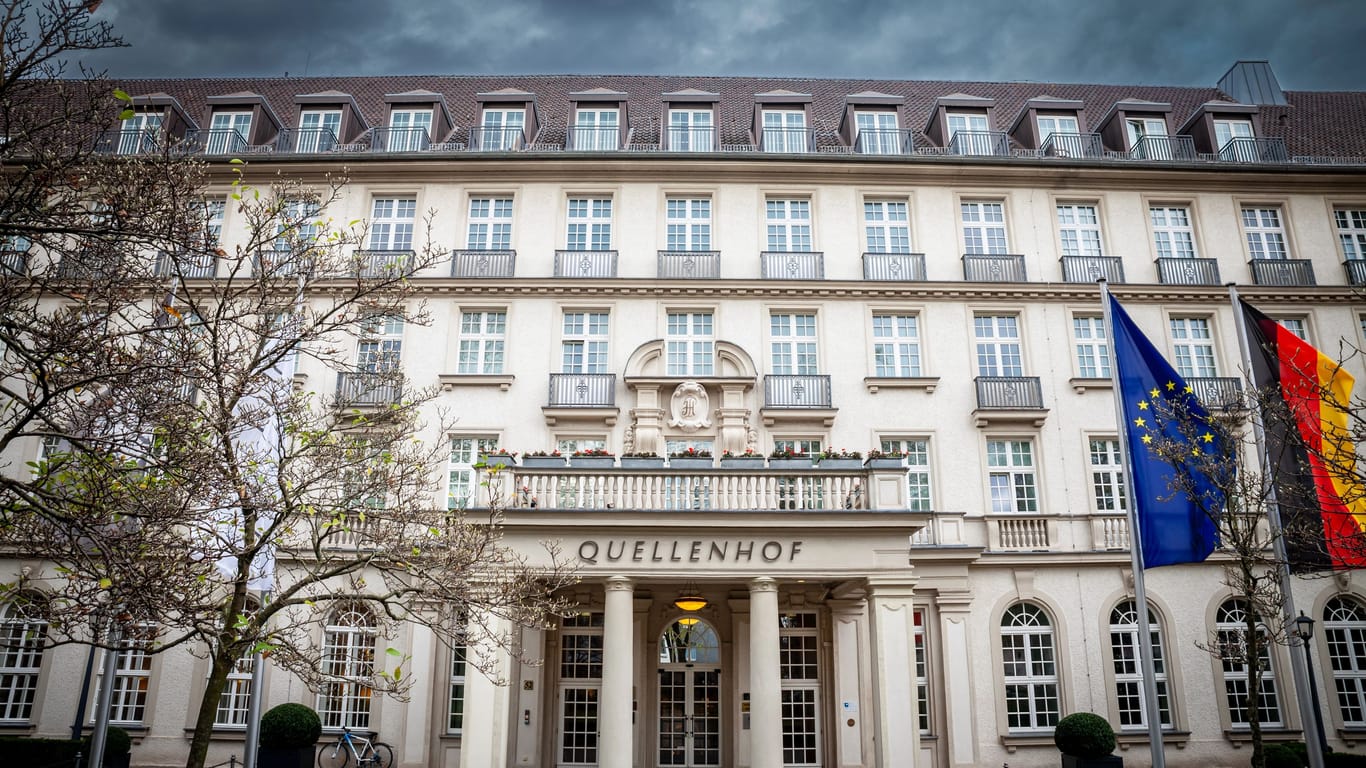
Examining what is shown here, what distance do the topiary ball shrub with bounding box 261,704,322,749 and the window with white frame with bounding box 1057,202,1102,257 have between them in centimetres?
2217

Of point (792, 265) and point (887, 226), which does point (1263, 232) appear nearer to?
point (887, 226)

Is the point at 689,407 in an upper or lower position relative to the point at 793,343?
lower

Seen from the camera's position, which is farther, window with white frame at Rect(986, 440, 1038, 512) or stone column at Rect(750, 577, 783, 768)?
window with white frame at Rect(986, 440, 1038, 512)

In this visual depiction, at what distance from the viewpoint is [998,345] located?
23.2m

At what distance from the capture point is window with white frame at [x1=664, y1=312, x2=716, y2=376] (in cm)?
2253

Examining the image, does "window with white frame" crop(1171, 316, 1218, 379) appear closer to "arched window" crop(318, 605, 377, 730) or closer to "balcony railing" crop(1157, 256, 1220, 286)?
"balcony railing" crop(1157, 256, 1220, 286)

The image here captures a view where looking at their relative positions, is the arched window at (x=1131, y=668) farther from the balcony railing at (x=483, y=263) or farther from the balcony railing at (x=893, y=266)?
the balcony railing at (x=483, y=263)

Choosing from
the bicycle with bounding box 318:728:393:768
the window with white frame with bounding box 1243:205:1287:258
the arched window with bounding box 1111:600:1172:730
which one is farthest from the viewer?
the window with white frame with bounding box 1243:205:1287:258

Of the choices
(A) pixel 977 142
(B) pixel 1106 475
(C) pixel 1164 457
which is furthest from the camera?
(A) pixel 977 142

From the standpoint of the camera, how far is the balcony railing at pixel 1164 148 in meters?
25.1

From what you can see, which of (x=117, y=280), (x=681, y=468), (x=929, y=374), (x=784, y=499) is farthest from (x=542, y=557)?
(x=929, y=374)

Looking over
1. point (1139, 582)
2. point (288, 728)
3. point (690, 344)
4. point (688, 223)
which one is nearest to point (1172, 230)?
point (1139, 582)

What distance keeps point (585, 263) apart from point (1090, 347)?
13829mm

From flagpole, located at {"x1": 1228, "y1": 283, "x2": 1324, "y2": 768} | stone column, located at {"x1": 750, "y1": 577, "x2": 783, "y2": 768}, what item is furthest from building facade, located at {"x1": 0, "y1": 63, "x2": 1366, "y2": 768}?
flagpole, located at {"x1": 1228, "y1": 283, "x2": 1324, "y2": 768}
